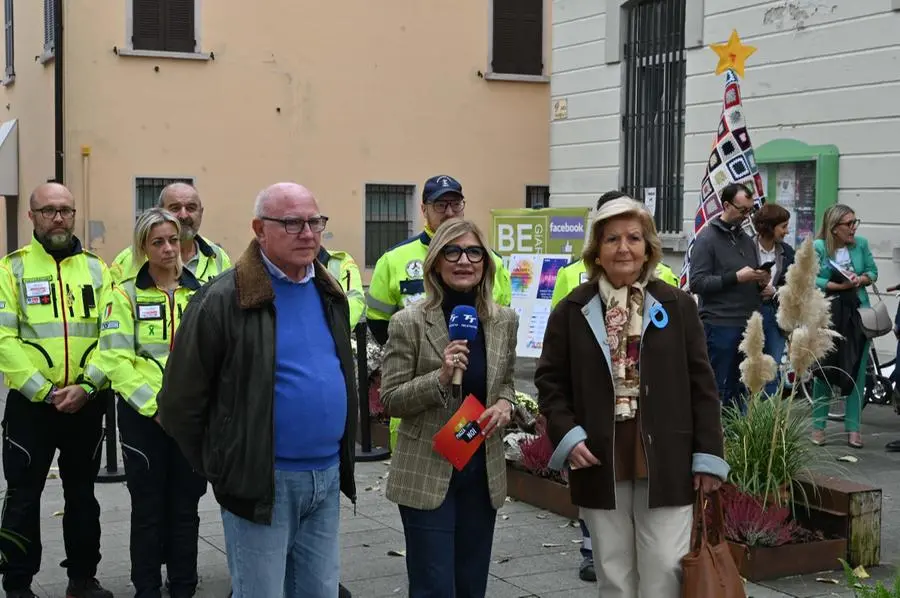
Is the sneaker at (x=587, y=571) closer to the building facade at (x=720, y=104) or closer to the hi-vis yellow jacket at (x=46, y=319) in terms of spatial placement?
the hi-vis yellow jacket at (x=46, y=319)

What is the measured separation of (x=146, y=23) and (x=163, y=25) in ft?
0.91

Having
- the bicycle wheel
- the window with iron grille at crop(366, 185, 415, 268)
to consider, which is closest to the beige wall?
the window with iron grille at crop(366, 185, 415, 268)

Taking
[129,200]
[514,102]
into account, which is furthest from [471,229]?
[514,102]

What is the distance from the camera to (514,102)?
24125 mm

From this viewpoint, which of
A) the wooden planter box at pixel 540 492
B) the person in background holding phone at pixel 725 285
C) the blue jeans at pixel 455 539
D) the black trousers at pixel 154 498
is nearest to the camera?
the blue jeans at pixel 455 539

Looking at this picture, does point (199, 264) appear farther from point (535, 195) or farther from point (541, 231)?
point (535, 195)

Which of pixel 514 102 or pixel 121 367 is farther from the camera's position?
pixel 514 102

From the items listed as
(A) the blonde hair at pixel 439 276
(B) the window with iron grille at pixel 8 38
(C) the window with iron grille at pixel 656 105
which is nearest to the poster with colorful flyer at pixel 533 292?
(C) the window with iron grille at pixel 656 105

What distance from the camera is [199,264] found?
21.7 ft

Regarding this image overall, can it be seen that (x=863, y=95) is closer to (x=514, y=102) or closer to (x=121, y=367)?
(x=121, y=367)

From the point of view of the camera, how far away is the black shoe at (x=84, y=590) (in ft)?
21.1

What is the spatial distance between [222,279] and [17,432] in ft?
7.75

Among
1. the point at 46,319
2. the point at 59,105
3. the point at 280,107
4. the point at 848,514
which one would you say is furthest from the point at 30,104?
the point at 848,514

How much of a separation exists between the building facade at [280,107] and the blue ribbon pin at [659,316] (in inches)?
683
